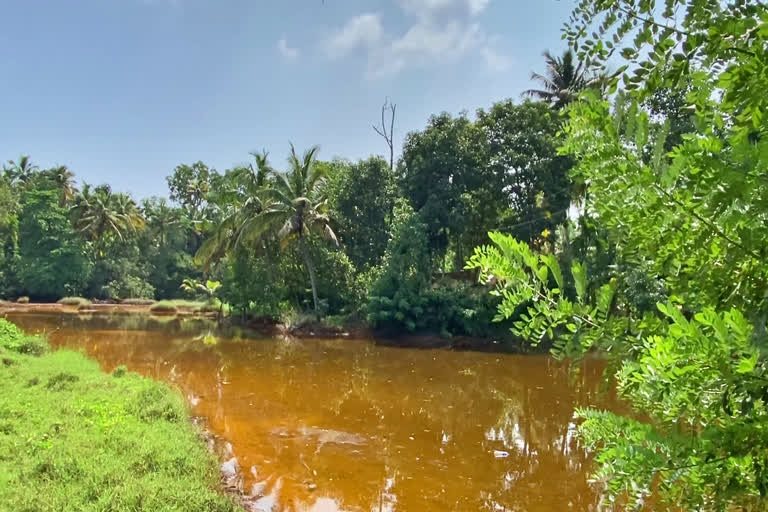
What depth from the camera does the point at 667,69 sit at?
3.50ft

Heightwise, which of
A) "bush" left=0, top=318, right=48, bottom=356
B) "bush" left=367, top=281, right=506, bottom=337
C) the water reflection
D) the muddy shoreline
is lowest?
the water reflection

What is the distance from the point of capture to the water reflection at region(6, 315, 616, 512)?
20.2 feet

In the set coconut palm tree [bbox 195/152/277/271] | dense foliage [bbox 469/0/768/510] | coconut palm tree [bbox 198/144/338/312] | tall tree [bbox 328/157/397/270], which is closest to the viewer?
dense foliage [bbox 469/0/768/510]

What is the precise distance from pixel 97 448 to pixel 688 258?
626 centimetres

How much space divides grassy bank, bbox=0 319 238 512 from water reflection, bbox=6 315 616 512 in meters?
1.04

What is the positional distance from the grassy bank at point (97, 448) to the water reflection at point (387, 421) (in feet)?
3.42

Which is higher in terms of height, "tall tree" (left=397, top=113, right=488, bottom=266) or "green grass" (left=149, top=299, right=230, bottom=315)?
"tall tree" (left=397, top=113, right=488, bottom=266)

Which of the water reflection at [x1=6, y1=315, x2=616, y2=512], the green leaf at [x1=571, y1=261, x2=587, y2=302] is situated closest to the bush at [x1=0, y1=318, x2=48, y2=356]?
the water reflection at [x1=6, y1=315, x2=616, y2=512]

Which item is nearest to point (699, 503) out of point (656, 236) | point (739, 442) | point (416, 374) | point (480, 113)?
point (739, 442)

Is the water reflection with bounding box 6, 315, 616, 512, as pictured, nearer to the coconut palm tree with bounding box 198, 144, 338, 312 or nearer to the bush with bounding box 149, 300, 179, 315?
the coconut palm tree with bounding box 198, 144, 338, 312

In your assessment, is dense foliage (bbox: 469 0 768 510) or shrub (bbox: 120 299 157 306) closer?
dense foliage (bbox: 469 0 768 510)

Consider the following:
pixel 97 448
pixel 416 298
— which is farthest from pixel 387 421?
pixel 416 298

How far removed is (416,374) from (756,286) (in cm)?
1285

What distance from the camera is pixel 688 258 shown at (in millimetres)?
1212
